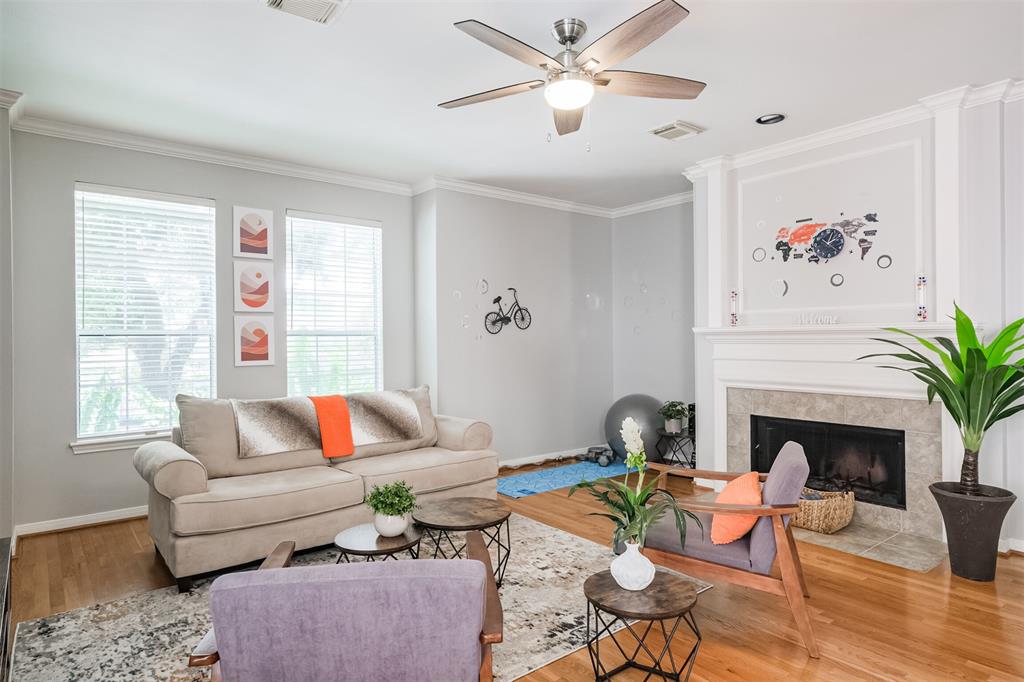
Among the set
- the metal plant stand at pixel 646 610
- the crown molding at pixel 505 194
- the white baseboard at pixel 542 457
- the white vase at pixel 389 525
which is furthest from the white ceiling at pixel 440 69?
the white baseboard at pixel 542 457

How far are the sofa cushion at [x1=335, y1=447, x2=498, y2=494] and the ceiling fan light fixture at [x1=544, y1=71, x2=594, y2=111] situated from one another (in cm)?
250

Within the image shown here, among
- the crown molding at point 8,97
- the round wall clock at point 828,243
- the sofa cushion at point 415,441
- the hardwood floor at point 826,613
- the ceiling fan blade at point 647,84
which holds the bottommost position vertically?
the hardwood floor at point 826,613

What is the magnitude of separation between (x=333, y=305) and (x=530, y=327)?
201 cm

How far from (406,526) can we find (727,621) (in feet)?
5.19

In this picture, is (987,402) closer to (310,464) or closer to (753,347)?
(753,347)

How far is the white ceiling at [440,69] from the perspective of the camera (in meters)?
2.69

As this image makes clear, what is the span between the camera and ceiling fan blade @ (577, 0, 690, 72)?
208cm

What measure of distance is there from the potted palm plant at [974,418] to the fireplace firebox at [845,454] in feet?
1.86

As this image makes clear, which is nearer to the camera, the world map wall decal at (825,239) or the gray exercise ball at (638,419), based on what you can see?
the world map wall decal at (825,239)

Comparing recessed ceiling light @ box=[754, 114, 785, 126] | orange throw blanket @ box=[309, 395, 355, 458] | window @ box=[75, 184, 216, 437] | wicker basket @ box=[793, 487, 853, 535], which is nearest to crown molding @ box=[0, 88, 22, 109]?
window @ box=[75, 184, 216, 437]

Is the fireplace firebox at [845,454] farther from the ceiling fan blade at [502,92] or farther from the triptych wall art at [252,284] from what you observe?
the triptych wall art at [252,284]

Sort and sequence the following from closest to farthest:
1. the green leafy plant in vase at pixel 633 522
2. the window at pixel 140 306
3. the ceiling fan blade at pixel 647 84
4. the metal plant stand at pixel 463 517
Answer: the green leafy plant in vase at pixel 633 522, the ceiling fan blade at pixel 647 84, the metal plant stand at pixel 463 517, the window at pixel 140 306

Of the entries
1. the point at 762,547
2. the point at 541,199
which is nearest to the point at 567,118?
the point at 762,547

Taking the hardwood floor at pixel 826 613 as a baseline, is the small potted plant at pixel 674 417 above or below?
above
